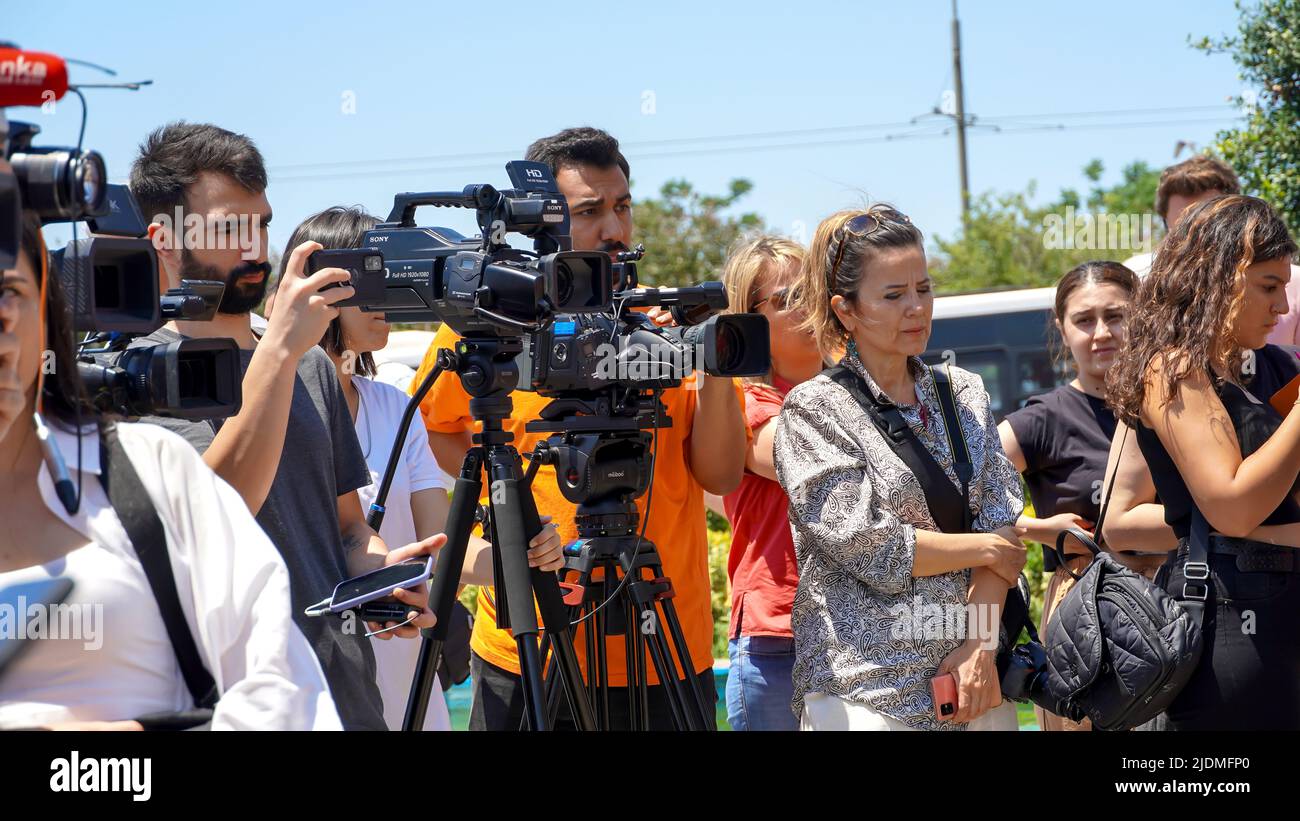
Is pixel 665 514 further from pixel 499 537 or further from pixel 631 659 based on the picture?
pixel 499 537

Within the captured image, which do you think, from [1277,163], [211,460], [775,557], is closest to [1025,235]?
[1277,163]

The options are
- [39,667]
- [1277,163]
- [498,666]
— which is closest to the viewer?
[39,667]

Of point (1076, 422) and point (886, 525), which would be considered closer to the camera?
point (886, 525)

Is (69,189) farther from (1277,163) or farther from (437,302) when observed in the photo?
(1277,163)

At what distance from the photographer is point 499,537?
2.62m

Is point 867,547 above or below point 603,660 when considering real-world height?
above

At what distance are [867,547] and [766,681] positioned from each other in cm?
78

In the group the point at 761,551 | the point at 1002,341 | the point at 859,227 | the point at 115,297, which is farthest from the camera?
the point at 1002,341

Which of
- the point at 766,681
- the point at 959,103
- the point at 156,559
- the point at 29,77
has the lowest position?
the point at 766,681

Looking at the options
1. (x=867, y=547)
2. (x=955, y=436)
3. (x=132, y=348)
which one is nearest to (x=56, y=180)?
(x=132, y=348)

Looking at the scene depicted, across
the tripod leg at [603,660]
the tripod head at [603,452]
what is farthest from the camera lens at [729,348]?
the tripod leg at [603,660]

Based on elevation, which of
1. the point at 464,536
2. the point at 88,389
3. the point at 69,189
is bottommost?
the point at 464,536
